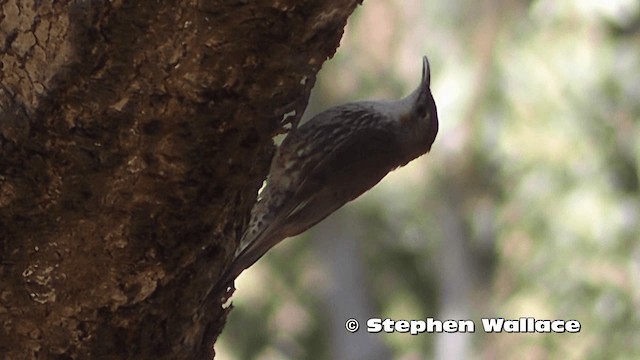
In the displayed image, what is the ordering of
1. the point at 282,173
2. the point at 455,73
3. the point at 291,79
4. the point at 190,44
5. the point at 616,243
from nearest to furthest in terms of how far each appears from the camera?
the point at 190,44 → the point at 291,79 → the point at 282,173 → the point at 616,243 → the point at 455,73

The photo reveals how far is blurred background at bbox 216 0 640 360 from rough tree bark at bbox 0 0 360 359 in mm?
4484

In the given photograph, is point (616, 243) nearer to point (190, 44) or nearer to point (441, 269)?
point (441, 269)

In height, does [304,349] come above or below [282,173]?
above

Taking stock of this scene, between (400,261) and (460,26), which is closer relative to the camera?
(460,26)

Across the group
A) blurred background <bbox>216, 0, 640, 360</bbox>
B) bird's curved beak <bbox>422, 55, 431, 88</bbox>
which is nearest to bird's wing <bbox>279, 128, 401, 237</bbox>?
bird's curved beak <bbox>422, 55, 431, 88</bbox>

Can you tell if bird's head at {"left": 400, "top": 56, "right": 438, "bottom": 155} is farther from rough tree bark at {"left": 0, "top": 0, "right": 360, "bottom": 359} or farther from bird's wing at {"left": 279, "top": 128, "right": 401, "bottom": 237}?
rough tree bark at {"left": 0, "top": 0, "right": 360, "bottom": 359}

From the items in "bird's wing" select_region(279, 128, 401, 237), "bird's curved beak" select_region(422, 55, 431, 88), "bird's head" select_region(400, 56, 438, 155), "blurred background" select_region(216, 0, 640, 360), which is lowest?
"bird's wing" select_region(279, 128, 401, 237)

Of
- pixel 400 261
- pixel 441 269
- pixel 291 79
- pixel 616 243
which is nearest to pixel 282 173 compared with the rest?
pixel 291 79

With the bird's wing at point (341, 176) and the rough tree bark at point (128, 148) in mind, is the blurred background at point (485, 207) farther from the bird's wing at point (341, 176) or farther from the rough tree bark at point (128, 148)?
the rough tree bark at point (128, 148)

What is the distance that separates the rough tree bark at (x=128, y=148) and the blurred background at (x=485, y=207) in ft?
14.7

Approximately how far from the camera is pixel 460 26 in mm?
8047

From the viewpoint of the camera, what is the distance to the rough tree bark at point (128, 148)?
2.02m

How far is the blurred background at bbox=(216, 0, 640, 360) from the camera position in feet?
22.1

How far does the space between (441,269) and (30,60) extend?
7610mm
